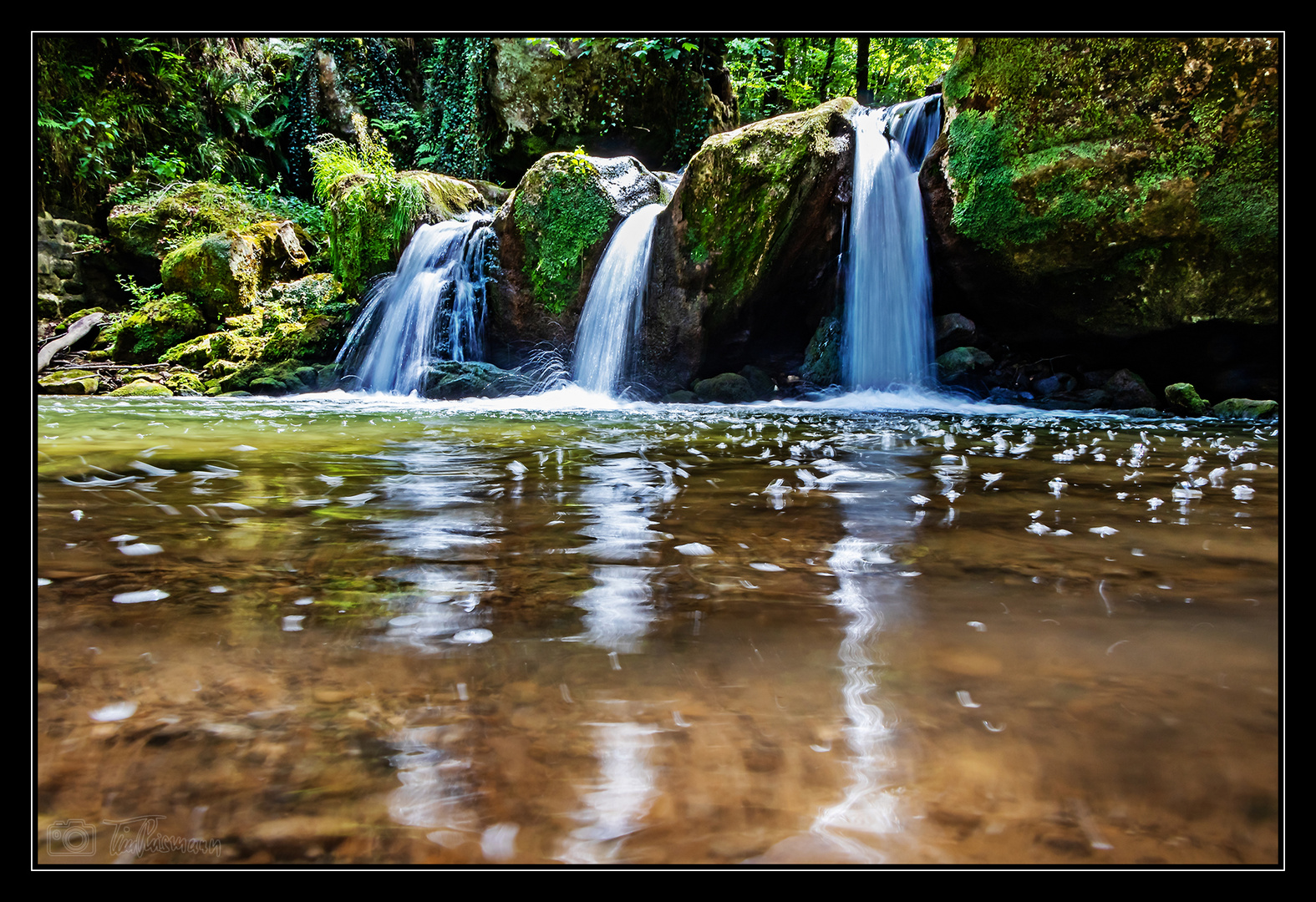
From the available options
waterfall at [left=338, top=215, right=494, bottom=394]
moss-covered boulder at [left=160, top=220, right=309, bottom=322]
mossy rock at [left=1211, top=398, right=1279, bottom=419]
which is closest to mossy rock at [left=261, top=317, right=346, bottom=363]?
waterfall at [left=338, top=215, right=494, bottom=394]

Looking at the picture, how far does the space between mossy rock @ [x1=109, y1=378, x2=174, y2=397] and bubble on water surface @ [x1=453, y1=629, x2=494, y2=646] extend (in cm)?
1049

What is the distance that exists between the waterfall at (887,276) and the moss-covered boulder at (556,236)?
12.3 feet

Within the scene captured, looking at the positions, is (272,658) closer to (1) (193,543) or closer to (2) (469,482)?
(1) (193,543)

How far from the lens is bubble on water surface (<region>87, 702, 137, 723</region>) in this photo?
1.08m

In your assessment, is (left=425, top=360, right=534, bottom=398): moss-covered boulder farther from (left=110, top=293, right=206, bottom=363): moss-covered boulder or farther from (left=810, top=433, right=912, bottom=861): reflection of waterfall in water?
(left=810, top=433, right=912, bottom=861): reflection of waterfall in water

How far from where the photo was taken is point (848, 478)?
11.2ft

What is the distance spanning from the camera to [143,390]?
9.48 metres

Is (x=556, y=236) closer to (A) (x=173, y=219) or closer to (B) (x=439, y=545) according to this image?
(A) (x=173, y=219)

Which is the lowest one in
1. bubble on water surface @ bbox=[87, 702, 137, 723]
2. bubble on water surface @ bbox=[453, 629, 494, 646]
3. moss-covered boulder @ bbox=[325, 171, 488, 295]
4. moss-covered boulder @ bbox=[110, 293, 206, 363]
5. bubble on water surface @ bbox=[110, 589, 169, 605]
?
bubble on water surface @ bbox=[87, 702, 137, 723]

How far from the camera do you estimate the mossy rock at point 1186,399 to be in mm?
7695

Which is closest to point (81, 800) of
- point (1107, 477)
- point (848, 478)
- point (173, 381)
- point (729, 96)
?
point (848, 478)

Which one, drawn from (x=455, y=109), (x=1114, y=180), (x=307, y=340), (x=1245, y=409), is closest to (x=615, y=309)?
(x=307, y=340)

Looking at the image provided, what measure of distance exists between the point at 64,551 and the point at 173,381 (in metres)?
10.1

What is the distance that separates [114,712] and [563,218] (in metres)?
10.3
